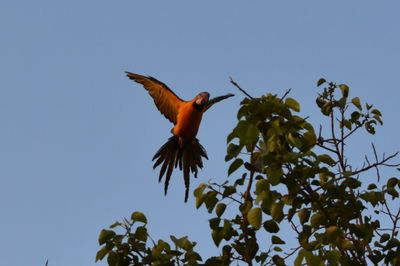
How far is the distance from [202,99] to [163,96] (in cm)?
73

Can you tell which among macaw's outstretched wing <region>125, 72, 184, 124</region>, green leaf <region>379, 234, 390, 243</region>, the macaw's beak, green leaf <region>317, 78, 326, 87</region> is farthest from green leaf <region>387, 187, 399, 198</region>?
macaw's outstretched wing <region>125, 72, 184, 124</region>

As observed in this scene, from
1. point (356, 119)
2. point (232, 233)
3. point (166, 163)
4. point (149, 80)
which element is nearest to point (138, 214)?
point (232, 233)

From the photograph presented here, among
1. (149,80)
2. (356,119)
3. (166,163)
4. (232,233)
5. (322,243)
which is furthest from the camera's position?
(149,80)

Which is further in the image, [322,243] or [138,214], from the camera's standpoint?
[138,214]

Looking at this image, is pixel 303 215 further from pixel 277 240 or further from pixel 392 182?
pixel 392 182

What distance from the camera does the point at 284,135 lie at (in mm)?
2426

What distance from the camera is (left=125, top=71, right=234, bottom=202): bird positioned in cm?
652

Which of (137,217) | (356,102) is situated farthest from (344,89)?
(137,217)

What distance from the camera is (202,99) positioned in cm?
667

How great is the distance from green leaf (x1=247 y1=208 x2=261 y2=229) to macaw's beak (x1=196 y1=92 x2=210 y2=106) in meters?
4.25

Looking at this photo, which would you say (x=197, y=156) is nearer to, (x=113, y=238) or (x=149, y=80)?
(x=149, y=80)

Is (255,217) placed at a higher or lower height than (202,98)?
lower

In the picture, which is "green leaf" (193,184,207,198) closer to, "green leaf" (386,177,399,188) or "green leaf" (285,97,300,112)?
"green leaf" (285,97,300,112)

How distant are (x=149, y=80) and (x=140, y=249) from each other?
4.69 meters
